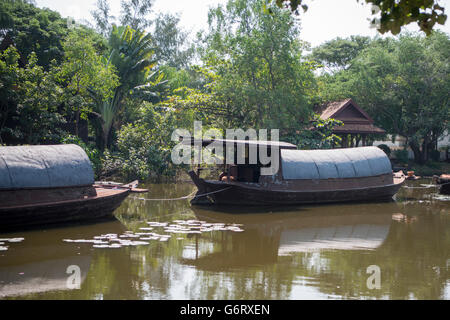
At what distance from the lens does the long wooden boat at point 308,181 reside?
13719 mm

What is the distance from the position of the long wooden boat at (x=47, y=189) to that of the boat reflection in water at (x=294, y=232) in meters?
3.32

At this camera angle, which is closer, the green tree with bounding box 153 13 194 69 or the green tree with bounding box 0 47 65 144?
the green tree with bounding box 0 47 65 144

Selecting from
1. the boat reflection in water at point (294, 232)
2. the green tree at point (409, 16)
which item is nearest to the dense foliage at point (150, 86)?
the boat reflection in water at point (294, 232)

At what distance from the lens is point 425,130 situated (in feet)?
94.1

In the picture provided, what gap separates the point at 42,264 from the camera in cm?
729

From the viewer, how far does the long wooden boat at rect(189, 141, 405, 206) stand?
45.0 feet

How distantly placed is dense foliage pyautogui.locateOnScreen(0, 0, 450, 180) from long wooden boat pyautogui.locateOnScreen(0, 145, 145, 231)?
7.96m

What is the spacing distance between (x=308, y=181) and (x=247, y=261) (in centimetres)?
723

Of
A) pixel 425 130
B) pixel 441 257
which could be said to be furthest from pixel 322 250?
pixel 425 130

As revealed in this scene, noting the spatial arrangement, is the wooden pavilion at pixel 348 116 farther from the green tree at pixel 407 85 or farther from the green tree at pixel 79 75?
the green tree at pixel 79 75

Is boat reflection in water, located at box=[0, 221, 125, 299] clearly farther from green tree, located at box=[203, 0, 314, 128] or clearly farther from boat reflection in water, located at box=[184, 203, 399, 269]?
green tree, located at box=[203, 0, 314, 128]

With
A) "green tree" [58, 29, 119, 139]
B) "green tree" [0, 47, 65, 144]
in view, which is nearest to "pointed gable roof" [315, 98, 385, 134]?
"green tree" [58, 29, 119, 139]
